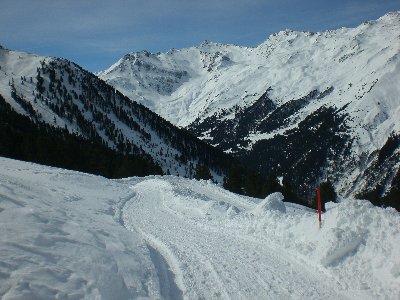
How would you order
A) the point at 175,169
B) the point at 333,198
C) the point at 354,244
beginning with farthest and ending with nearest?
the point at 175,169, the point at 333,198, the point at 354,244

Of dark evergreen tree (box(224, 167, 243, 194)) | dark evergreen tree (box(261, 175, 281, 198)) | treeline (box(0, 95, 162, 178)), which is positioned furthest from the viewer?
dark evergreen tree (box(224, 167, 243, 194))

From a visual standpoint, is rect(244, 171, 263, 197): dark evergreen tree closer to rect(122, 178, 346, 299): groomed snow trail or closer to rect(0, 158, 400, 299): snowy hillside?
rect(122, 178, 346, 299): groomed snow trail

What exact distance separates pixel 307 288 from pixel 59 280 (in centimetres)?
658

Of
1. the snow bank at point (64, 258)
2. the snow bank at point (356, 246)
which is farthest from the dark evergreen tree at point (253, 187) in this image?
the snow bank at point (64, 258)

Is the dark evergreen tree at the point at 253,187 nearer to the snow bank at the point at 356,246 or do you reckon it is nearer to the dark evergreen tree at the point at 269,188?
the dark evergreen tree at the point at 269,188

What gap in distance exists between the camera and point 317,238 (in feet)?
44.1

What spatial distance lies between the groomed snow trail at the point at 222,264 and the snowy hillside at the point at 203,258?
3 cm

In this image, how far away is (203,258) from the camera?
42.8 feet

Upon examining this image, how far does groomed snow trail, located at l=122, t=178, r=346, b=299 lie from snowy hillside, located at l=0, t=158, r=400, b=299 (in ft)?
0.10

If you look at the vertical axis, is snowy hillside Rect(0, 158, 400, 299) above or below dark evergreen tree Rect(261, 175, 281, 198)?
below

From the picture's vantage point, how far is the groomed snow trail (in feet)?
34.2

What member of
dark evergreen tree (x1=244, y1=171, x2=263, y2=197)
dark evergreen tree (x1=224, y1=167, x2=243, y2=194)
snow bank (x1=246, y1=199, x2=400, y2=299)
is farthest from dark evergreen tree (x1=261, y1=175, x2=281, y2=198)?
snow bank (x1=246, y1=199, x2=400, y2=299)

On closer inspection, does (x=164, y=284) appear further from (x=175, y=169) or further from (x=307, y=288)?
(x=175, y=169)

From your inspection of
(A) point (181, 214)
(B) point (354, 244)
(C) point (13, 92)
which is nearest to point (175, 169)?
(C) point (13, 92)
